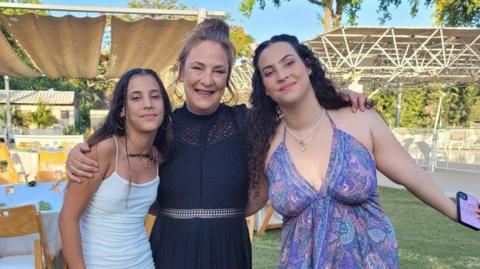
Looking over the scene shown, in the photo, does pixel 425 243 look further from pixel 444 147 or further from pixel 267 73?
pixel 444 147

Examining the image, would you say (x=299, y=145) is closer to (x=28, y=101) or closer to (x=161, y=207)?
(x=161, y=207)

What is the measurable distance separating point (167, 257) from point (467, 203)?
1190mm

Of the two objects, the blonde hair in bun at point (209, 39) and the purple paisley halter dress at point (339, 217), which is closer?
the purple paisley halter dress at point (339, 217)

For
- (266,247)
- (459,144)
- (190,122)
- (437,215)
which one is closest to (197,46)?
(190,122)

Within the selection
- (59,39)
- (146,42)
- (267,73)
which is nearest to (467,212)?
(267,73)

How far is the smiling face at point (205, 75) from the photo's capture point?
5.76 ft

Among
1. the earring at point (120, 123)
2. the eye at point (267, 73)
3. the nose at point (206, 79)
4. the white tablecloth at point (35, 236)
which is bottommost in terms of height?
the white tablecloth at point (35, 236)

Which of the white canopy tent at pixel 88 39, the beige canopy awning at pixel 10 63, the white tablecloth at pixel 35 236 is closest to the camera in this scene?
the white tablecloth at pixel 35 236

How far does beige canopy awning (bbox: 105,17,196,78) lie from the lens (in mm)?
5840

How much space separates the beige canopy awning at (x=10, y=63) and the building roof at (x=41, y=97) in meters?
24.8

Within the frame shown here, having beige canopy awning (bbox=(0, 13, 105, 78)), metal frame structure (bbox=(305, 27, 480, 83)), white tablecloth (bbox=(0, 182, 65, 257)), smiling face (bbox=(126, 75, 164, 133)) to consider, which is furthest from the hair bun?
metal frame structure (bbox=(305, 27, 480, 83))

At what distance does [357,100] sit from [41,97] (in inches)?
1411

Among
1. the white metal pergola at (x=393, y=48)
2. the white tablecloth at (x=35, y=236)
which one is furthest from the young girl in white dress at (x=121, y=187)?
the white metal pergola at (x=393, y=48)

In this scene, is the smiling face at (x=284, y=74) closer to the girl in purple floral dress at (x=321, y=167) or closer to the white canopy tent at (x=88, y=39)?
the girl in purple floral dress at (x=321, y=167)
